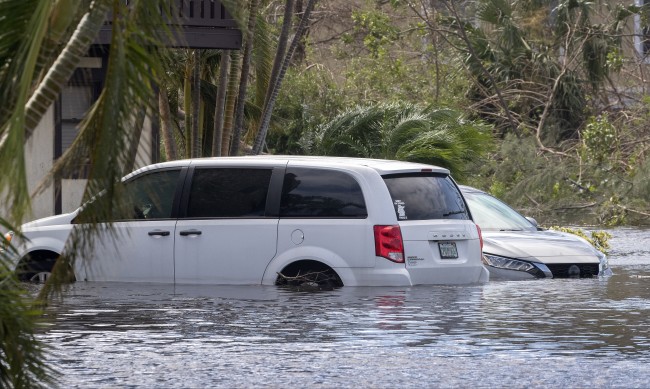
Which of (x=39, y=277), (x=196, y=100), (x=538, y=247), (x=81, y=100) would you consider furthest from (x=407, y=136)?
(x=39, y=277)

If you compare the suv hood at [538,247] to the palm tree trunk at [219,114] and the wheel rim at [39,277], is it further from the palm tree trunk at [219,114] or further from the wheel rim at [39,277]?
the palm tree trunk at [219,114]

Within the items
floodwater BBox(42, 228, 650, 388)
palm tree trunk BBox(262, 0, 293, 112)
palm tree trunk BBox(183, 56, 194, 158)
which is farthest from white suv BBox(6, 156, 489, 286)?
palm tree trunk BBox(183, 56, 194, 158)

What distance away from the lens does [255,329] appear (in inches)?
467

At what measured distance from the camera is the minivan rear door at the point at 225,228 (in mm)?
14500

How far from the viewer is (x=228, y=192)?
48.6 ft

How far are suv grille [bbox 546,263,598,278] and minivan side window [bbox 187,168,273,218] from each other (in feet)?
13.7

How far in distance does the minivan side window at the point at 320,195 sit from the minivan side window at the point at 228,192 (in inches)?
9.7

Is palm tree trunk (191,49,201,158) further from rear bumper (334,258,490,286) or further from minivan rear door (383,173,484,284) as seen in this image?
rear bumper (334,258,490,286)

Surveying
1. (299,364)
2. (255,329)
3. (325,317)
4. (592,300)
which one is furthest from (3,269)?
(592,300)

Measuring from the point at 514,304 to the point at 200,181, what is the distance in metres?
3.52

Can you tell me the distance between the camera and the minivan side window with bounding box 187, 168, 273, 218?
48.1 feet

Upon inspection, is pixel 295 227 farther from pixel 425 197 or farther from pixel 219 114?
pixel 219 114

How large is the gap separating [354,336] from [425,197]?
354 centimetres

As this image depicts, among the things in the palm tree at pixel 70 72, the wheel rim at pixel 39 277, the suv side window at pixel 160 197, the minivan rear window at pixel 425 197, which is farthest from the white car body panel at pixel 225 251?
the palm tree at pixel 70 72
